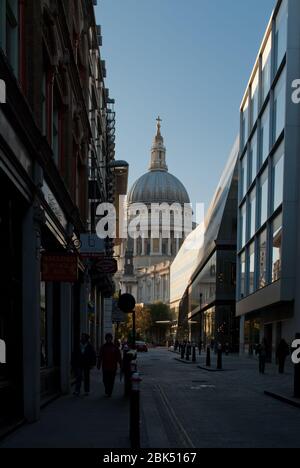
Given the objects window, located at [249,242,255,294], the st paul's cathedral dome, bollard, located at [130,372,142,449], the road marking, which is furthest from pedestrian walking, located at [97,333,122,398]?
the st paul's cathedral dome

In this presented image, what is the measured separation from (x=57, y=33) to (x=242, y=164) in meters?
41.0

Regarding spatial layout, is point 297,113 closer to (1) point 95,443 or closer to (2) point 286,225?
(2) point 286,225

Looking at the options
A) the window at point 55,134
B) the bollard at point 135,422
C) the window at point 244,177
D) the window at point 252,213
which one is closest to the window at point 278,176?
the window at point 252,213

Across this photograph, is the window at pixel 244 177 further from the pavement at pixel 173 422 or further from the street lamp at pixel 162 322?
the street lamp at pixel 162 322

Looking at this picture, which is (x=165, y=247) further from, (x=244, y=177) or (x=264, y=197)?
(x=264, y=197)

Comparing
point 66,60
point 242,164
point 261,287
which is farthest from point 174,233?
A: point 66,60

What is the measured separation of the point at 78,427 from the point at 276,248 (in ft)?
93.7

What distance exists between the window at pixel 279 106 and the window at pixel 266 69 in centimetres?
289

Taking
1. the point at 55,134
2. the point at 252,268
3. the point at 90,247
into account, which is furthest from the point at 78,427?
the point at 252,268

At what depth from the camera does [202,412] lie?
1546 cm

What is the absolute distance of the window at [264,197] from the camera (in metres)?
43.4

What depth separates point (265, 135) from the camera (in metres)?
44.7

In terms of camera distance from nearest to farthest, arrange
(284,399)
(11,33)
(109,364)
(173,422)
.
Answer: (11,33)
(173,422)
(284,399)
(109,364)
